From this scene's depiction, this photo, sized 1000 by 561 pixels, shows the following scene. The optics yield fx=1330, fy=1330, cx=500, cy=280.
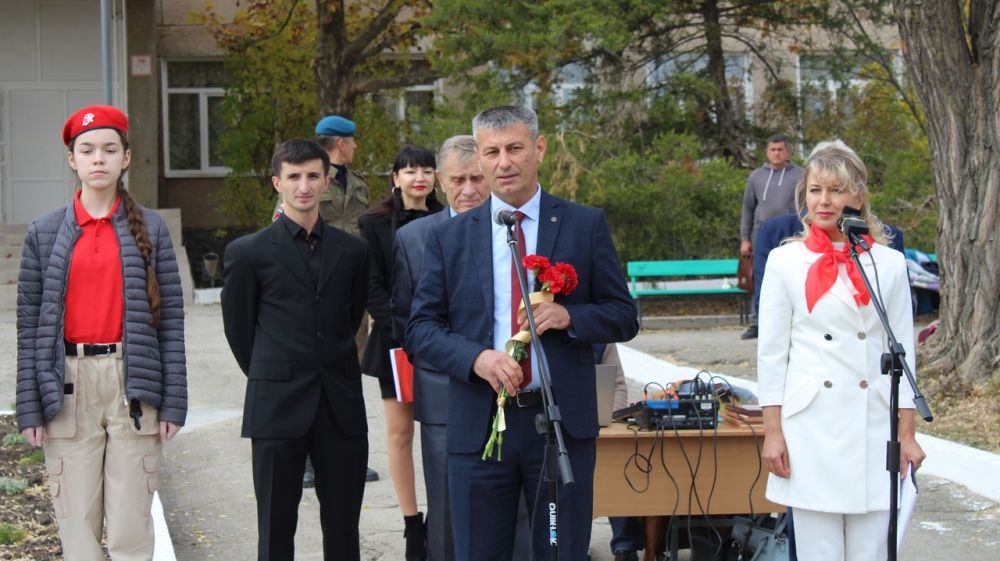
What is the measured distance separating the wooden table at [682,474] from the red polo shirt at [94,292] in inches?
87.7

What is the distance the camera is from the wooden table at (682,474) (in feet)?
19.8

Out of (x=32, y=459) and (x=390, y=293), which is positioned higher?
(x=390, y=293)

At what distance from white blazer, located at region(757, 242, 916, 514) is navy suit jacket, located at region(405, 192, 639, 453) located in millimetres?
663

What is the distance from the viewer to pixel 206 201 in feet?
88.0

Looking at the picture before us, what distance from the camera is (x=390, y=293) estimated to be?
21.5 ft

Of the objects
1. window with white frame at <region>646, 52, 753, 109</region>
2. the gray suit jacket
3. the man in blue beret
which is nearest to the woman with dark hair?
the gray suit jacket

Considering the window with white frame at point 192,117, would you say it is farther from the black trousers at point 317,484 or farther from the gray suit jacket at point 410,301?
the black trousers at point 317,484

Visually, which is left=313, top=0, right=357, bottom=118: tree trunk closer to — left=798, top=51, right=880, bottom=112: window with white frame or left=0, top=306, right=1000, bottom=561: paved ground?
left=798, top=51, right=880, bottom=112: window with white frame

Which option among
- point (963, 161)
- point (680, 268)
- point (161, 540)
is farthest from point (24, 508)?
point (680, 268)

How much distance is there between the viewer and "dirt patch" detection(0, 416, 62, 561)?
642 centimetres

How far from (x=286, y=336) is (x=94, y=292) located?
794 millimetres

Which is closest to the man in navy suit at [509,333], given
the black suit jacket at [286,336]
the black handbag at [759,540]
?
the black suit jacket at [286,336]

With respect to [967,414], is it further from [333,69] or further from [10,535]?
[333,69]

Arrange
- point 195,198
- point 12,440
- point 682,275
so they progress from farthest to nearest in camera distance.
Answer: point 195,198 < point 682,275 < point 12,440
